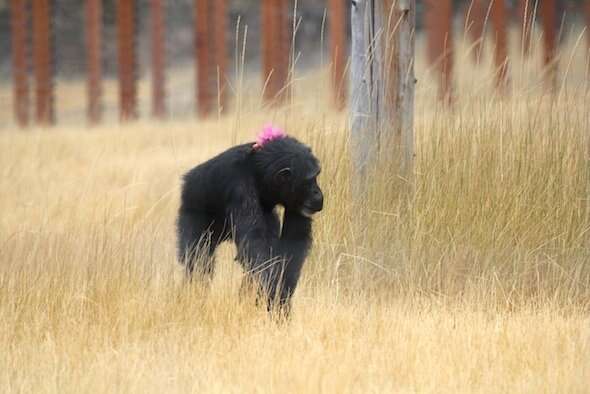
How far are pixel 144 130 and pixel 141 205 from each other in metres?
6.28

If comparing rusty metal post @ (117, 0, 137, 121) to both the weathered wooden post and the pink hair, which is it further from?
the pink hair

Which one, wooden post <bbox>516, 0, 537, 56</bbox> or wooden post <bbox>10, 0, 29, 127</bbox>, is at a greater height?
wooden post <bbox>516, 0, 537, 56</bbox>

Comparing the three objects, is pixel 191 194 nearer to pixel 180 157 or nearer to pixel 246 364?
pixel 246 364

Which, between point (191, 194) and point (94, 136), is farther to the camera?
point (94, 136)

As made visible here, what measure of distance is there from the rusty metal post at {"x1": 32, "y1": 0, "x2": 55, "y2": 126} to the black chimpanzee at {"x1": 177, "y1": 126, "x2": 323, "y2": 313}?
13.7 m

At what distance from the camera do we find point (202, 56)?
739 inches

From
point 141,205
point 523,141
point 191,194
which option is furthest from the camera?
point 141,205

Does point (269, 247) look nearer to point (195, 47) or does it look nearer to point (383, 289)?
point (383, 289)

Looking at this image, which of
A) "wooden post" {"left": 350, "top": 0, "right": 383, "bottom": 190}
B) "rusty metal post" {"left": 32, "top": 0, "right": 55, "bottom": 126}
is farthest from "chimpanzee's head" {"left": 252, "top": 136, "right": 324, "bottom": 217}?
"rusty metal post" {"left": 32, "top": 0, "right": 55, "bottom": 126}

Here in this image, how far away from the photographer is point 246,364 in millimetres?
4633

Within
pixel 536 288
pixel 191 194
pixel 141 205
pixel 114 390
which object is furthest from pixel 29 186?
pixel 114 390

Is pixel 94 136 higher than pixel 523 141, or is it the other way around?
pixel 523 141

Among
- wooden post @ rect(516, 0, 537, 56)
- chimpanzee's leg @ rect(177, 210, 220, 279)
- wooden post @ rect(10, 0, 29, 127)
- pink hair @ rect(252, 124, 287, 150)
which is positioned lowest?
wooden post @ rect(10, 0, 29, 127)

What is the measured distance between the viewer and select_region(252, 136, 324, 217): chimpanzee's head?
17.9 feet
